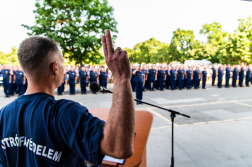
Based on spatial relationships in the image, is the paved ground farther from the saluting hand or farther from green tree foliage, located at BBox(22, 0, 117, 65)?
green tree foliage, located at BBox(22, 0, 117, 65)

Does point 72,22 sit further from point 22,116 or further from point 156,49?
point 156,49

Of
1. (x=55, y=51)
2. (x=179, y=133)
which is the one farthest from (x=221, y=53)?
(x=55, y=51)

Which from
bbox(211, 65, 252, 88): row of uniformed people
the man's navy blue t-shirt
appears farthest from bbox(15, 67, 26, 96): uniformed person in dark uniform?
bbox(211, 65, 252, 88): row of uniformed people

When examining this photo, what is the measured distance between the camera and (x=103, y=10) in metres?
17.6

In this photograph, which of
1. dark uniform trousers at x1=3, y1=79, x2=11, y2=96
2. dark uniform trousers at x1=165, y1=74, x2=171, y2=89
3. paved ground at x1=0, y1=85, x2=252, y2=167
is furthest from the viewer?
dark uniform trousers at x1=165, y1=74, x2=171, y2=89

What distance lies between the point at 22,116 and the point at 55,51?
0.44 meters

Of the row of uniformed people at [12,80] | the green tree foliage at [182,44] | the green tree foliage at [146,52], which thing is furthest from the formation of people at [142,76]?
the green tree foliage at [146,52]

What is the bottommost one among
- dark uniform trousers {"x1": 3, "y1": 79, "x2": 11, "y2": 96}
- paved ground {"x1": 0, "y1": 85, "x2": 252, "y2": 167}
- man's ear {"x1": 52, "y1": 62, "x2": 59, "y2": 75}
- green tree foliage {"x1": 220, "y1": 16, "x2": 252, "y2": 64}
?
paved ground {"x1": 0, "y1": 85, "x2": 252, "y2": 167}

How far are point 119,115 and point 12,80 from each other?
11663 millimetres

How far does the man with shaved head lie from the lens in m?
0.74

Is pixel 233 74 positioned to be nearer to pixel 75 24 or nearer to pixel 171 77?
pixel 171 77

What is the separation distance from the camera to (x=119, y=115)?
28.9 inches

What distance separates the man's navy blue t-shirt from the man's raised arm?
6 cm

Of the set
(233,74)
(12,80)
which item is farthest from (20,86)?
(233,74)
